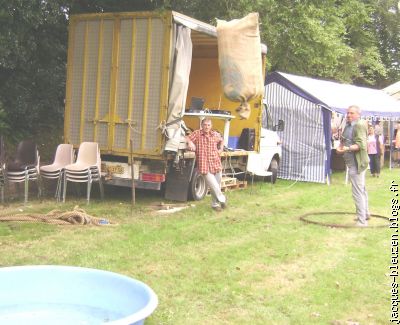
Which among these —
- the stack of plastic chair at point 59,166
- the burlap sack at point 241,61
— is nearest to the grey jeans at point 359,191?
the burlap sack at point 241,61

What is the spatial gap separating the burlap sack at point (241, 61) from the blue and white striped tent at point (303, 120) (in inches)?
255

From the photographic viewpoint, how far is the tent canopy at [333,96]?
1552cm

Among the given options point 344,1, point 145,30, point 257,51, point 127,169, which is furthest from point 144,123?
point 344,1

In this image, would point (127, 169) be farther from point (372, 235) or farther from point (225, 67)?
point (372, 235)

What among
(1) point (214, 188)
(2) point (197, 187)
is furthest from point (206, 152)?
(2) point (197, 187)

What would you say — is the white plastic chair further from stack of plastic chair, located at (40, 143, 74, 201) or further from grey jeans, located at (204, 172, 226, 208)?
stack of plastic chair, located at (40, 143, 74, 201)

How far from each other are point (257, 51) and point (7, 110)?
735cm

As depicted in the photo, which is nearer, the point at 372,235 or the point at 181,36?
the point at 372,235

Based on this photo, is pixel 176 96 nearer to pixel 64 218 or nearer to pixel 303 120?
pixel 64 218

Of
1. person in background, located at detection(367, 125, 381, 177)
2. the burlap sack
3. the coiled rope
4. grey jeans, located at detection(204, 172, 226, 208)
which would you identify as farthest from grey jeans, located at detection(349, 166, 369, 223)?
person in background, located at detection(367, 125, 381, 177)

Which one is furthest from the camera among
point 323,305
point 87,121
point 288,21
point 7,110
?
point 288,21

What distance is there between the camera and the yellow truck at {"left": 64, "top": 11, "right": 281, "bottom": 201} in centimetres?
1019

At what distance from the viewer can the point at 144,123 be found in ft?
33.9

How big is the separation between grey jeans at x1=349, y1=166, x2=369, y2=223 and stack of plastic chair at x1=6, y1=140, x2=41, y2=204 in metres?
5.67
